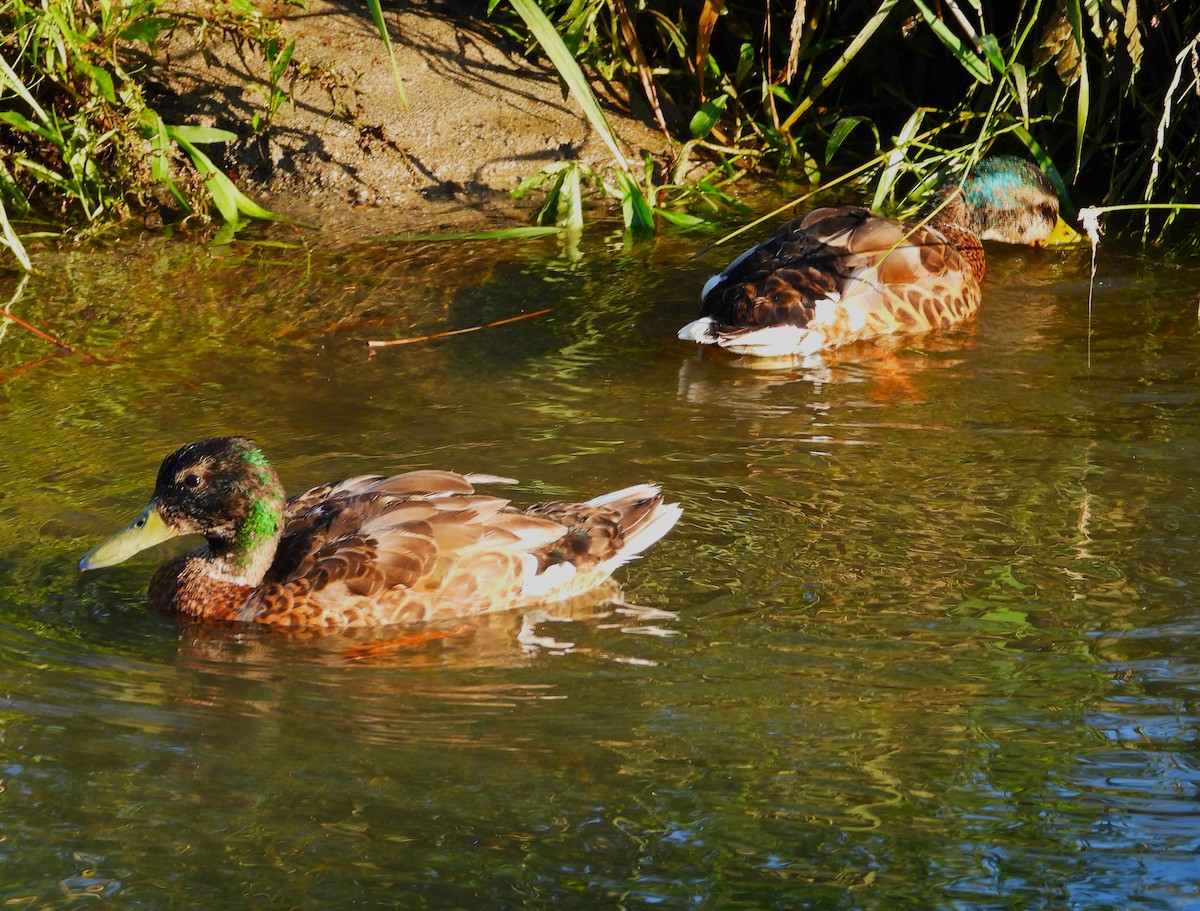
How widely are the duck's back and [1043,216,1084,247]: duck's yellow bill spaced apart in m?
1.01

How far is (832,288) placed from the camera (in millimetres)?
7168

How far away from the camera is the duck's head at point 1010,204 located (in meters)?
8.17

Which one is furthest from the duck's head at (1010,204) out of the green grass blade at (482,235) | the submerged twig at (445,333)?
the submerged twig at (445,333)

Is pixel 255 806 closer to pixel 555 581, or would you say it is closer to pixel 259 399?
pixel 555 581

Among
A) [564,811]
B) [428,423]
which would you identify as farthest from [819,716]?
[428,423]

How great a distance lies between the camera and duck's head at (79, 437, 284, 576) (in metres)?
4.87

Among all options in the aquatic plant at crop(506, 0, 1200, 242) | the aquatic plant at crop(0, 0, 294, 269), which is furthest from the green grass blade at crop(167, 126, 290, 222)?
the aquatic plant at crop(506, 0, 1200, 242)

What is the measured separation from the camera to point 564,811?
3.61 meters

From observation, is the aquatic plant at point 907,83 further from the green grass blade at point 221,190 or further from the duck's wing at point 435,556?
the duck's wing at point 435,556

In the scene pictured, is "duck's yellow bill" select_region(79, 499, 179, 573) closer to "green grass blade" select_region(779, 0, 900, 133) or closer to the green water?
the green water

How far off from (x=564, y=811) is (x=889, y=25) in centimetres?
650

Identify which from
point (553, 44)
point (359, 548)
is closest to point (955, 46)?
point (553, 44)

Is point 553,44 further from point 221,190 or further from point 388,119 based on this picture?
point 388,119

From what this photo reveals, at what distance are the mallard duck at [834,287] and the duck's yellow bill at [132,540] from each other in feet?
8.94
